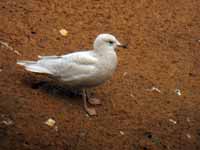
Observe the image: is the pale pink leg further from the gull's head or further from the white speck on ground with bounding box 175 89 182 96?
the white speck on ground with bounding box 175 89 182 96

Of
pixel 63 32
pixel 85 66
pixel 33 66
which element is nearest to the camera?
pixel 85 66

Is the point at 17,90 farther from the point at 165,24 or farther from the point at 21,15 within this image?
the point at 165,24

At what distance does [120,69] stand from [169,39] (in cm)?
111

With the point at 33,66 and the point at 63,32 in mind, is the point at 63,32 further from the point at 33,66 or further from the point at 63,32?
the point at 33,66

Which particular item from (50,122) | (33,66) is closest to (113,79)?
(33,66)

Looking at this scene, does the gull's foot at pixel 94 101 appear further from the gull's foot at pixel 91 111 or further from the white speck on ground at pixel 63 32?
the white speck on ground at pixel 63 32

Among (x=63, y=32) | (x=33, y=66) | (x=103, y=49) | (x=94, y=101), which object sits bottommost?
(x=94, y=101)

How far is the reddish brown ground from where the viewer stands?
586cm

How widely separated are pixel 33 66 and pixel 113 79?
3.24 feet

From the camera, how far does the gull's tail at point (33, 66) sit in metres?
6.23

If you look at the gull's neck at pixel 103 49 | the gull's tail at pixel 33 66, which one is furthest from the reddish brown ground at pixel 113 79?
the gull's neck at pixel 103 49

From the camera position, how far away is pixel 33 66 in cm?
629

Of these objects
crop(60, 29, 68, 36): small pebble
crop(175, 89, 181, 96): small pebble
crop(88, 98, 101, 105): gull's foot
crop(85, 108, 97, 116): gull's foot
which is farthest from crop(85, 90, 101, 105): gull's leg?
crop(60, 29, 68, 36): small pebble

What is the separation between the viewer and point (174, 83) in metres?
6.99
